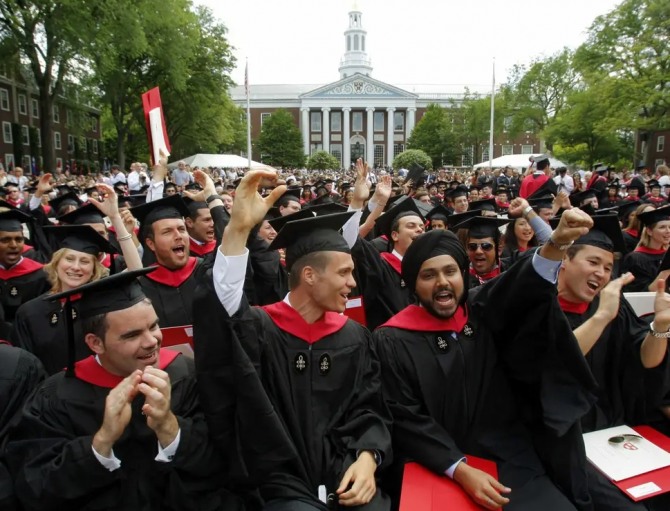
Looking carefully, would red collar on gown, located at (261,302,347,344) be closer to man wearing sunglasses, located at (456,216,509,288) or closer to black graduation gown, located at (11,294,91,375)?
black graduation gown, located at (11,294,91,375)

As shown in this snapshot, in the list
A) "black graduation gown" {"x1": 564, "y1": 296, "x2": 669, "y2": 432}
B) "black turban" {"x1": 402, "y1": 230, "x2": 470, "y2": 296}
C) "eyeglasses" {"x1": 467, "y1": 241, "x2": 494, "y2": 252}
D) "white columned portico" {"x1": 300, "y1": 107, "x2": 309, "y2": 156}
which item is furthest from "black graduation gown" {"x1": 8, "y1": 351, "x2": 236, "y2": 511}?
"white columned portico" {"x1": 300, "y1": 107, "x2": 309, "y2": 156}

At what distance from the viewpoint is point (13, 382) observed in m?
2.67

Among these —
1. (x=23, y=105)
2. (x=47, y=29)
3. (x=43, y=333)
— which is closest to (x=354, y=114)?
(x=23, y=105)

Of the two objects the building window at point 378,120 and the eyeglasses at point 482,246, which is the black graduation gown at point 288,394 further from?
the building window at point 378,120

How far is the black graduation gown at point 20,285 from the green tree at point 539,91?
4921 centimetres

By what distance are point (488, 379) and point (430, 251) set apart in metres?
0.86

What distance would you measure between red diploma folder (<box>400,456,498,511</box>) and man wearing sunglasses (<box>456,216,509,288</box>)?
2514mm

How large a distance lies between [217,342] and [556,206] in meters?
3.47

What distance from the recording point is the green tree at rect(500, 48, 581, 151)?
4800 cm

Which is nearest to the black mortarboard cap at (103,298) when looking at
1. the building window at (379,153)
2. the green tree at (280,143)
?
the green tree at (280,143)

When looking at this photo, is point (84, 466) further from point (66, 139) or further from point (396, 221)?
point (66, 139)

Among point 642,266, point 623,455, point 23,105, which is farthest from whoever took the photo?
point 23,105

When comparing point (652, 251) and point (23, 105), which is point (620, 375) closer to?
point (652, 251)

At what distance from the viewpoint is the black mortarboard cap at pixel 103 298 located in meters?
2.59
